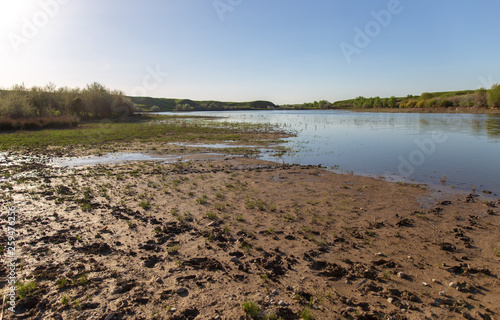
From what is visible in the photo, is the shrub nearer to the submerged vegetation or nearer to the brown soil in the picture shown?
the submerged vegetation

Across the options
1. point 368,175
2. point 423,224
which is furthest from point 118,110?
point 423,224

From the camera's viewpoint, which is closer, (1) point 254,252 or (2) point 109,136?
(1) point 254,252

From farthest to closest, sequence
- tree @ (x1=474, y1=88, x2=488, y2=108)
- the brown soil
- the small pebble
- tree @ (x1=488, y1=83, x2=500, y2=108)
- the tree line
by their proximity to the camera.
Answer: tree @ (x1=474, y1=88, x2=488, y2=108) → tree @ (x1=488, y1=83, x2=500, y2=108) → the tree line → the small pebble → the brown soil

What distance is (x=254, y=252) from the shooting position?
726 centimetres

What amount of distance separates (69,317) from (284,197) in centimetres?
863

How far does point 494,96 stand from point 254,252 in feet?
352

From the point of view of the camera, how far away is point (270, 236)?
817 cm

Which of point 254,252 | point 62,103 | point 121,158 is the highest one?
point 62,103

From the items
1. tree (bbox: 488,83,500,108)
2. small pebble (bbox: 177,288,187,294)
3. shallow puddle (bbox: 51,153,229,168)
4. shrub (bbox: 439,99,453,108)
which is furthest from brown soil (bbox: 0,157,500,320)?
shrub (bbox: 439,99,453,108)

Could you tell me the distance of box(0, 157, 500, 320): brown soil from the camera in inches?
203

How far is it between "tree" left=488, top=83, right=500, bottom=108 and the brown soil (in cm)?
9698

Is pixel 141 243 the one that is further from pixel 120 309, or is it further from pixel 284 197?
pixel 284 197

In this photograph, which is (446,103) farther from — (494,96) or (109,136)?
(109,136)

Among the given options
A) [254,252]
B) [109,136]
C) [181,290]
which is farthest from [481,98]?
Answer: [181,290]
